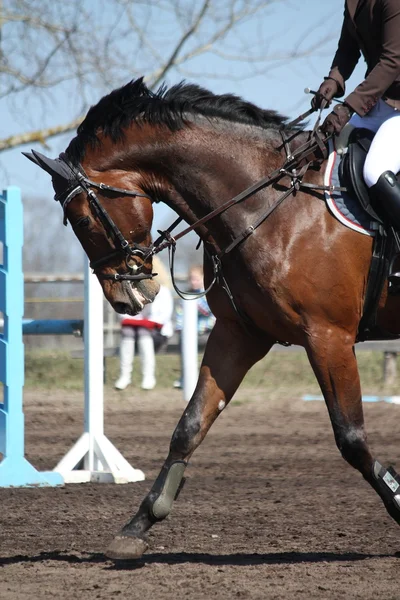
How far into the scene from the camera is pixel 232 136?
15.9 ft

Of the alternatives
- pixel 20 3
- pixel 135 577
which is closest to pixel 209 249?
pixel 135 577

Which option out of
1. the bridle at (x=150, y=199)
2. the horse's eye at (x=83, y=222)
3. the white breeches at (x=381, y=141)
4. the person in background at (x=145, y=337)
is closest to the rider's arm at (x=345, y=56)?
the white breeches at (x=381, y=141)

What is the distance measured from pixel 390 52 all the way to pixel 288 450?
197 inches

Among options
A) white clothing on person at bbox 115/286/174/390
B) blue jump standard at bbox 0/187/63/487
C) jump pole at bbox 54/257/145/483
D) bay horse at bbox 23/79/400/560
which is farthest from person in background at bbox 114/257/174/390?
bay horse at bbox 23/79/400/560

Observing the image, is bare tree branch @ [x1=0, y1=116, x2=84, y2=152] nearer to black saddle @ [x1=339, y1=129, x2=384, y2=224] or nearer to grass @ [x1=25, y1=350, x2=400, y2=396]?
grass @ [x1=25, y1=350, x2=400, y2=396]

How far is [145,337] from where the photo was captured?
14.4 m

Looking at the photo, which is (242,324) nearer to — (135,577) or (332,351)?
(332,351)

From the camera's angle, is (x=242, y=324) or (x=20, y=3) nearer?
(x=242, y=324)

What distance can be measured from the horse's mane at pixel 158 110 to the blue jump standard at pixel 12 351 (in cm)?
225

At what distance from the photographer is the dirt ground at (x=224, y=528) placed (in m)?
4.35

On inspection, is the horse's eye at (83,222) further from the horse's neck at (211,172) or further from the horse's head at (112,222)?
the horse's neck at (211,172)

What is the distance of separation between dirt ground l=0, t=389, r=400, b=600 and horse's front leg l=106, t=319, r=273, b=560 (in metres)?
0.27

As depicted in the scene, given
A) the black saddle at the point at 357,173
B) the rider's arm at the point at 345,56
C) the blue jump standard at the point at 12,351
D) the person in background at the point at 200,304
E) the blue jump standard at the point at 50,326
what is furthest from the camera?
the person in background at the point at 200,304

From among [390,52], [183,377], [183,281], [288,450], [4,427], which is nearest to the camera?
[390,52]
